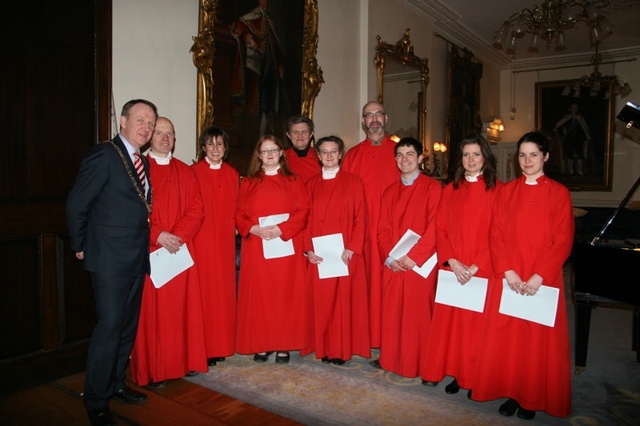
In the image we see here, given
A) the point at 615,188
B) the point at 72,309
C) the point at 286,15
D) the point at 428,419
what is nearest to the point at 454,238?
the point at 428,419

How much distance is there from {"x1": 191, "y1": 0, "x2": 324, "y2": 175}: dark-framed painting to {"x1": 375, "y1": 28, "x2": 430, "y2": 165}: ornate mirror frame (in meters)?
1.39

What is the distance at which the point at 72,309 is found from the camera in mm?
3600

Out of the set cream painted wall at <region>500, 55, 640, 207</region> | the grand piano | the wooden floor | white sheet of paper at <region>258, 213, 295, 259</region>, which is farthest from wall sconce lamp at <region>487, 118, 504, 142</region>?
the wooden floor

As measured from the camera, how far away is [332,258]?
3756 millimetres

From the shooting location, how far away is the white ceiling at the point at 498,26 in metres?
8.30

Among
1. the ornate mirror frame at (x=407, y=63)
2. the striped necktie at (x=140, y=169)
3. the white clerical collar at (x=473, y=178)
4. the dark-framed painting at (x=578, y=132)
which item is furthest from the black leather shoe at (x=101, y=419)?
the dark-framed painting at (x=578, y=132)

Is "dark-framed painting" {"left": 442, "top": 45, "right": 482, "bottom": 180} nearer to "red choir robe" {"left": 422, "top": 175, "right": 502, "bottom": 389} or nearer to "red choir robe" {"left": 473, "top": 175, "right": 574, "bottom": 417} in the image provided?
"red choir robe" {"left": 422, "top": 175, "right": 502, "bottom": 389}

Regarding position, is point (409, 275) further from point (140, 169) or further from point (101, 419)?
point (101, 419)

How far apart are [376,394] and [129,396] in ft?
5.43

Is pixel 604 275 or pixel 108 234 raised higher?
pixel 108 234

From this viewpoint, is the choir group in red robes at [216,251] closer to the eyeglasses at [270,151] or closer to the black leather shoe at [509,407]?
the eyeglasses at [270,151]

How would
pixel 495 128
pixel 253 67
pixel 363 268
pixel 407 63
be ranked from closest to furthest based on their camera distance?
pixel 363 268 → pixel 253 67 → pixel 407 63 → pixel 495 128

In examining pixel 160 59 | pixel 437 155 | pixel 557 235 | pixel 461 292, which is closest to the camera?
pixel 557 235

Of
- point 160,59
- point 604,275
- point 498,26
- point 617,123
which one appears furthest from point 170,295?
point 617,123
